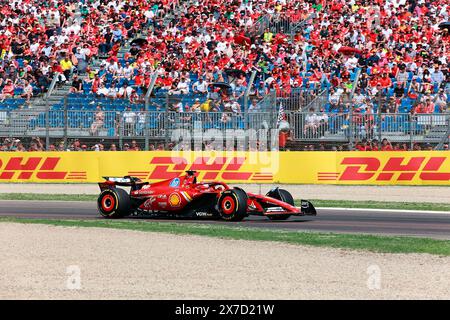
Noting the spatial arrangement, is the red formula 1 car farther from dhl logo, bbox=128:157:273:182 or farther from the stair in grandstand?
the stair in grandstand

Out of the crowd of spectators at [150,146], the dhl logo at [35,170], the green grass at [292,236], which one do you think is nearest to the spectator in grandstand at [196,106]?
the crowd of spectators at [150,146]

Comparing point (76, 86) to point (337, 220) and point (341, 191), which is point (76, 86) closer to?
point (341, 191)

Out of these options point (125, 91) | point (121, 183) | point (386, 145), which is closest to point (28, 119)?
point (125, 91)

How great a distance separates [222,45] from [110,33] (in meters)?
5.07

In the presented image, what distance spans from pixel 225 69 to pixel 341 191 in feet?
23.6

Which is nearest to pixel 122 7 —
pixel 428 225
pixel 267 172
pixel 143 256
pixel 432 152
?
pixel 267 172

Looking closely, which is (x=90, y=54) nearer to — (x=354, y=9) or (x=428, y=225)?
(x=354, y=9)

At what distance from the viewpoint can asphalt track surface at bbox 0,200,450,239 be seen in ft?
57.3

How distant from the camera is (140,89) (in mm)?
32500

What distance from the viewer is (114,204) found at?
19422mm

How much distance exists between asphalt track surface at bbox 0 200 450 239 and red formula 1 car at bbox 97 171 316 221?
205 millimetres

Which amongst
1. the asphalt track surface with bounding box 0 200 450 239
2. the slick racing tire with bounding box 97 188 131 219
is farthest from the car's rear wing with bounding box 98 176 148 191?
the asphalt track surface with bounding box 0 200 450 239

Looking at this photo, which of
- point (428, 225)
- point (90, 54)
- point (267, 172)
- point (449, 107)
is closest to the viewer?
point (428, 225)

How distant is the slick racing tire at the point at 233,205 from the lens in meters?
18.4
